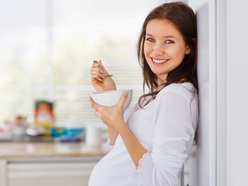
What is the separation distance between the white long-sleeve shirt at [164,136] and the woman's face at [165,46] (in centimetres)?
9

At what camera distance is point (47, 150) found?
219 cm

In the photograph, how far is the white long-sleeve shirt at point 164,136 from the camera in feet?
3.26

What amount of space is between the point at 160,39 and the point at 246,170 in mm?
527

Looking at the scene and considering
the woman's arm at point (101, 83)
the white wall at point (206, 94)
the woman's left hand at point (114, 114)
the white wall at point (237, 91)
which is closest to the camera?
the white wall at point (237, 91)

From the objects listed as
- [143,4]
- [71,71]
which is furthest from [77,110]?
[143,4]

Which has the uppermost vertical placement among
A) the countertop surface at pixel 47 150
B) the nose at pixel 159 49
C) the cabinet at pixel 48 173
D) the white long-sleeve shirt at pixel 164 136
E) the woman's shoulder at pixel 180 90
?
the nose at pixel 159 49

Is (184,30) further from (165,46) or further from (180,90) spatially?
(180,90)

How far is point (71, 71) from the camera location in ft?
9.47

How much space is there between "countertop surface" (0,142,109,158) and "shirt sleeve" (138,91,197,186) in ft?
3.68

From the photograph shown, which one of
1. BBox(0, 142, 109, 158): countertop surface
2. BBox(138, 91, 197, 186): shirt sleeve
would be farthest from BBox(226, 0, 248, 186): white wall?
BBox(0, 142, 109, 158): countertop surface

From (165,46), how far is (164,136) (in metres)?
0.29

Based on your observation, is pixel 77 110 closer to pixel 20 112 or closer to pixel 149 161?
pixel 20 112

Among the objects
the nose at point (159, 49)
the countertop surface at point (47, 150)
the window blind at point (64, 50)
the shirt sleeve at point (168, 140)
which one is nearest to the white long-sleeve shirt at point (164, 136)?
the shirt sleeve at point (168, 140)

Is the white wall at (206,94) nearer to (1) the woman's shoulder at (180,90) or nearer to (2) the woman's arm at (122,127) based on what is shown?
(1) the woman's shoulder at (180,90)
